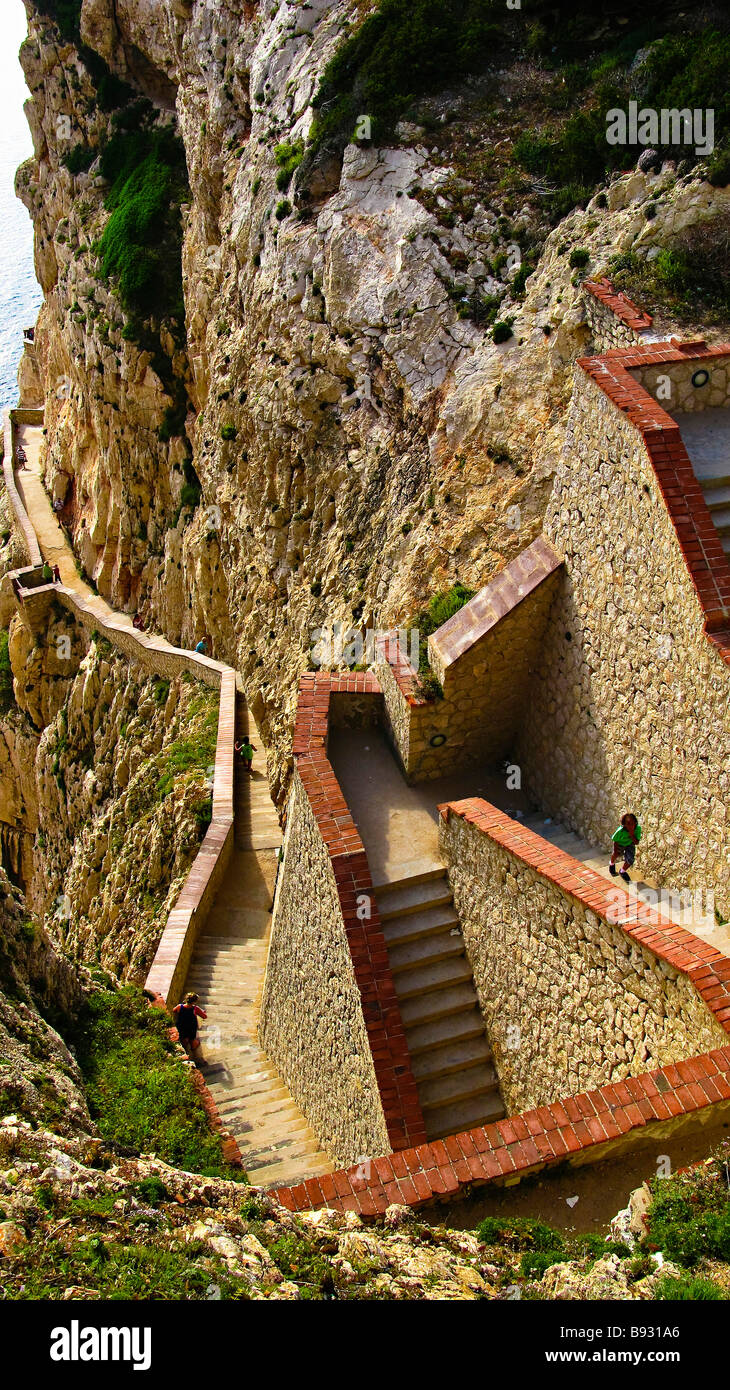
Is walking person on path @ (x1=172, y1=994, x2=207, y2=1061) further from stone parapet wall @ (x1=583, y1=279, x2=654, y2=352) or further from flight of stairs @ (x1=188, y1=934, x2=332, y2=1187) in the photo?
stone parapet wall @ (x1=583, y1=279, x2=654, y2=352)

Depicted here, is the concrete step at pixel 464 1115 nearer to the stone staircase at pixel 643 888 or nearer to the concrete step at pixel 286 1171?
the concrete step at pixel 286 1171

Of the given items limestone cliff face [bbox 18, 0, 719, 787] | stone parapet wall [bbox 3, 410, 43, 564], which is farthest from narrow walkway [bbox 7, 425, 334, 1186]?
stone parapet wall [bbox 3, 410, 43, 564]

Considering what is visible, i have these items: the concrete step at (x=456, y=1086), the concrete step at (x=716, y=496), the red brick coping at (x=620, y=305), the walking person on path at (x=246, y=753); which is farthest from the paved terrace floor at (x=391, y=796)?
the walking person on path at (x=246, y=753)

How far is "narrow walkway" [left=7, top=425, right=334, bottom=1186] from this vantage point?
9578 mm

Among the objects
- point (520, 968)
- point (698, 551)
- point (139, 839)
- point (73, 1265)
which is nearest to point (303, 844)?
point (520, 968)

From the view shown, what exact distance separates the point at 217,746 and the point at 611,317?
11565mm

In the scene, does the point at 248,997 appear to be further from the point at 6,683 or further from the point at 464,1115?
the point at 6,683

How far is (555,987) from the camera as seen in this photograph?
7547mm

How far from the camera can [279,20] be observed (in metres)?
19.8

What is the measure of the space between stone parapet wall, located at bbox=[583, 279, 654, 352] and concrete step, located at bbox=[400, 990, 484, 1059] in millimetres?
7422

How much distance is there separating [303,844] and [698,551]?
497 centimetres

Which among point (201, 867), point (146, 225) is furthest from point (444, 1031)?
point (146, 225)

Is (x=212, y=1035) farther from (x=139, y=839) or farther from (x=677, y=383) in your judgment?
(x=677, y=383)
